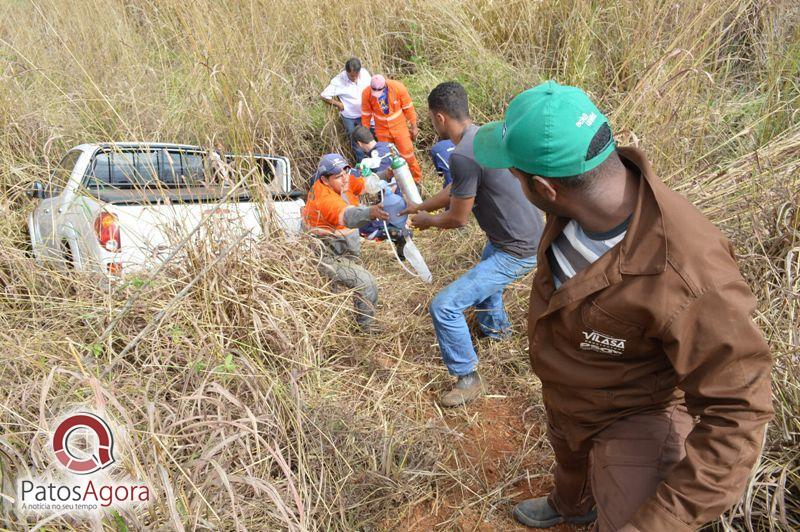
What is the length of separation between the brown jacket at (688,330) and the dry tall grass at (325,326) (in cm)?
78

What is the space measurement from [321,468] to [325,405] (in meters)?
0.46

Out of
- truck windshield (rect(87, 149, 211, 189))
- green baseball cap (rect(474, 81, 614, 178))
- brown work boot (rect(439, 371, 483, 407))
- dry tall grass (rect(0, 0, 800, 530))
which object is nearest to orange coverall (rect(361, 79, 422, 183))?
dry tall grass (rect(0, 0, 800, 530))

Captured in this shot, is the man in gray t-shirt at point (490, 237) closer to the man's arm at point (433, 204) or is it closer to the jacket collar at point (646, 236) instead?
the man's arm at point (433, 204)

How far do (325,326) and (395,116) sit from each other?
161 inches

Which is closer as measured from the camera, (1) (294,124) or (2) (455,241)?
(2) (455,241)

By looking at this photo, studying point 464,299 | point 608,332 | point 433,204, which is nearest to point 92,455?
point 608,332

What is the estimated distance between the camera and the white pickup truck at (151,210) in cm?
307

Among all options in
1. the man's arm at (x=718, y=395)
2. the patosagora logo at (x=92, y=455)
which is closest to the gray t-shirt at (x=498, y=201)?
the man's arm at (x=718, y=395)

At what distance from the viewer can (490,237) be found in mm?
3365

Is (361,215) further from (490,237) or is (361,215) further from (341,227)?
(490,237)

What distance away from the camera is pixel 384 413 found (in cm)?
306

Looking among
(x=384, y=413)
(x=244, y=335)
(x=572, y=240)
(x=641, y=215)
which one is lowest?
(x=384, y=413)

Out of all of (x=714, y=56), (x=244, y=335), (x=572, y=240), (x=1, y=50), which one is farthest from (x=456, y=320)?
(x=1, y=50)

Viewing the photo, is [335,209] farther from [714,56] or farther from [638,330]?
[714,56]
